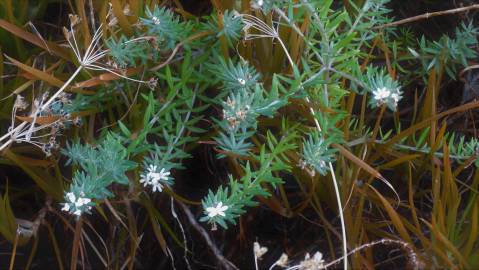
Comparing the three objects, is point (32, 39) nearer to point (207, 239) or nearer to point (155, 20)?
point (155, 20)

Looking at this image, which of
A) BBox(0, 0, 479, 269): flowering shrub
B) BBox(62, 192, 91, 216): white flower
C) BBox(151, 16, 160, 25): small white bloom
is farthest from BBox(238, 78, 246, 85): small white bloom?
BBox(62, 192, 91, 216): white flower

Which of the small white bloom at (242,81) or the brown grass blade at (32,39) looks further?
the brown grass blade at (32,39)

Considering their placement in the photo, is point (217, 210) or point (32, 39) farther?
point (32, 39)

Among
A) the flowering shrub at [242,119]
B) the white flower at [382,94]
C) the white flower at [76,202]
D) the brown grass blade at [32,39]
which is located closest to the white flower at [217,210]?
the flowering shrub at [242,119]

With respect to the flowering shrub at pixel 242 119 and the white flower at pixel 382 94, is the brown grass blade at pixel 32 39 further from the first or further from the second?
the white flower at pixel 382 94

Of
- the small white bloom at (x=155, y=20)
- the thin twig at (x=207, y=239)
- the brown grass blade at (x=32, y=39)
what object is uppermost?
the small white bloom at (x=155, y=20)

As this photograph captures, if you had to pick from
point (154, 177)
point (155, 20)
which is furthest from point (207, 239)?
point (155, 20)

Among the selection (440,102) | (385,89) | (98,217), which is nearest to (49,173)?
(98,217)

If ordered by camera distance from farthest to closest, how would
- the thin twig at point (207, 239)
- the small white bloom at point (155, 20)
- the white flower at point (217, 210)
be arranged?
1. the thin twig at point (207, 239)
2. the small white bloom at point (155, 20)
3. the white flower at point (217, 210)

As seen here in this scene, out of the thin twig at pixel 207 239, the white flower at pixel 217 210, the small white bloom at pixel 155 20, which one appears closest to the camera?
the white flower at pixel 217 210
